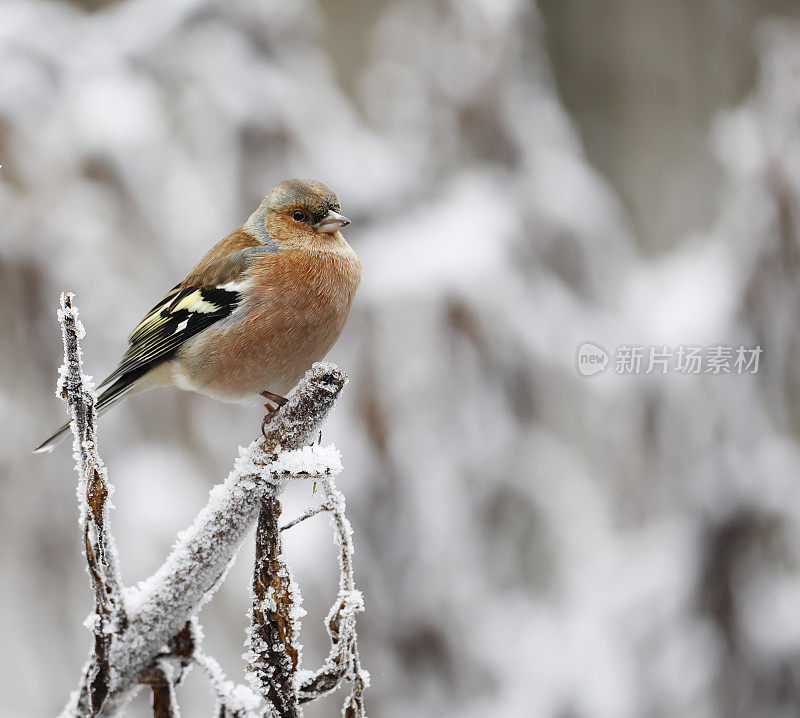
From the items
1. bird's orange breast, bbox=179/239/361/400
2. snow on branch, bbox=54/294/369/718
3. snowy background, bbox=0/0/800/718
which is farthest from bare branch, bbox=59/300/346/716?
snowy background, bbox=0/0/800/718

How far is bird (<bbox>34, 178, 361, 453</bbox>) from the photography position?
2.45 ft

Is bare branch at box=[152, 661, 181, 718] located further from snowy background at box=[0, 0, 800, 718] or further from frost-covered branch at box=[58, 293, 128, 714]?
snowy background at box=[0, 0, 800, 718]

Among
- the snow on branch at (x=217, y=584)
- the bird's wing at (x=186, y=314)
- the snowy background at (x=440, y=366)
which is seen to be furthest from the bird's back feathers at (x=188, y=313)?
the snowy background at (x=440, y=366)

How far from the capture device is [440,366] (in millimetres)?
1441

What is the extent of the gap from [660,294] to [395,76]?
30.6 inches

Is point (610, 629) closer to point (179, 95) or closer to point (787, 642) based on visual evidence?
point (787, 642)

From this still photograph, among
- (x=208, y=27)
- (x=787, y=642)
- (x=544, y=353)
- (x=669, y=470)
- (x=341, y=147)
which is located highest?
(x=208, y=27)

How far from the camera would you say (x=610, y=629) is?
1.59 m

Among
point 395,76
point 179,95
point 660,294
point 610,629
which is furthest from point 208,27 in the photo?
point 610,629

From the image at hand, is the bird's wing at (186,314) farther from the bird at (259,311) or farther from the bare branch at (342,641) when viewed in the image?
the bare branch at (342,641)

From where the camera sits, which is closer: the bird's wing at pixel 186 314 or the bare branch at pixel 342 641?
the bare branch at pixel 342 641

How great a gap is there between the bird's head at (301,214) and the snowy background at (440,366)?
47cm

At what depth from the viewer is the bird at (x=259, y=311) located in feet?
2.45

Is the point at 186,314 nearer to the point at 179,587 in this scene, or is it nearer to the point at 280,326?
the point at 280,326
